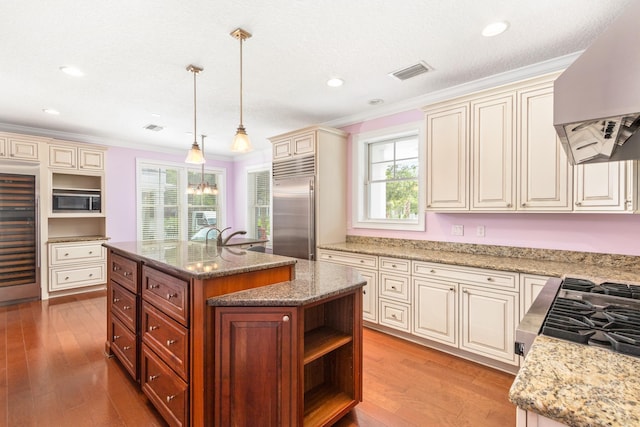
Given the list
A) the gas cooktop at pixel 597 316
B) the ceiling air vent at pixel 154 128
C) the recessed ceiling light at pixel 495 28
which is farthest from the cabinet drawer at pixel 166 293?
the ceiling air vent at pixel 154 128

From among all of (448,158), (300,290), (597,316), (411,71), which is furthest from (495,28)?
(300,290)

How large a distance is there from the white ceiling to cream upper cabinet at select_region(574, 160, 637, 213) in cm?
97

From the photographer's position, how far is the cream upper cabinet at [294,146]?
3895 mm

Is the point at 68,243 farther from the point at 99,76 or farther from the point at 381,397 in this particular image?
the point at 381,397

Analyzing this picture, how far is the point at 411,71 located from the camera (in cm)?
A: 279

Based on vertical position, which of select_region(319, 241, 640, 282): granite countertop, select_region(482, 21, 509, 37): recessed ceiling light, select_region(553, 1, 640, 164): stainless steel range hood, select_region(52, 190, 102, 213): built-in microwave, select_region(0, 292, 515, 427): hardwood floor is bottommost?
select_region(0, 292, 515, 427): hardwood floor

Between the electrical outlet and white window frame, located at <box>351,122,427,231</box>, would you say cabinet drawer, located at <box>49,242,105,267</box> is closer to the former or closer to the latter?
white window frame, located at <box>351,122,427,231</box>

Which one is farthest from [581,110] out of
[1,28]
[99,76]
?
[99,76]

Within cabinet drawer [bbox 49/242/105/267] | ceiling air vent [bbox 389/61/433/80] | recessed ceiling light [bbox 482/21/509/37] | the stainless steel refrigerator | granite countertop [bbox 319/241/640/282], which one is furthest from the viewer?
cabinet drawer [bbox 49/242/105/267]

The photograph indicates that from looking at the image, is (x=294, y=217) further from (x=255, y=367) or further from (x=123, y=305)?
(x=255, y=367)

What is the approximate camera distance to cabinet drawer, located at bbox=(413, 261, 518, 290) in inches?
95.1

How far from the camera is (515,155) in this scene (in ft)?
8.42

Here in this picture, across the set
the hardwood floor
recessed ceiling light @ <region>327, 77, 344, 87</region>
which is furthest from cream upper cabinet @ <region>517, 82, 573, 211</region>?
recessed ceiling light @ <region>327, 77, 344, 87</region>

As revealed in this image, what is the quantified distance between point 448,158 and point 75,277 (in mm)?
5380
